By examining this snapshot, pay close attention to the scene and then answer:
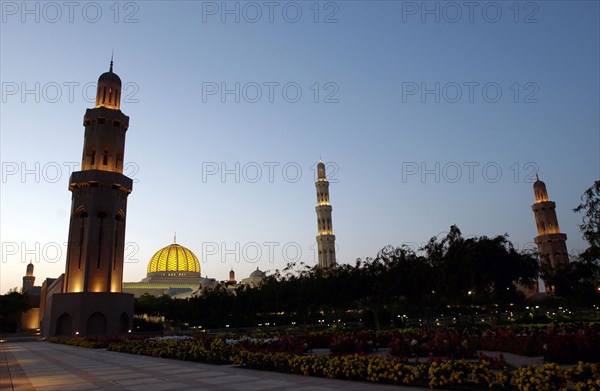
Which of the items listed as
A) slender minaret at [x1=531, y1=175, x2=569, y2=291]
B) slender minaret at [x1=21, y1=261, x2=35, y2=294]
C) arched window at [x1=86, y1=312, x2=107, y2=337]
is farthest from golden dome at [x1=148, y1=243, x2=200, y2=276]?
slender minaret at [x1=531, y1=175, x2=569, y2=291]

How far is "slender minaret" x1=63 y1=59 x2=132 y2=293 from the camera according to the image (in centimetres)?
4966

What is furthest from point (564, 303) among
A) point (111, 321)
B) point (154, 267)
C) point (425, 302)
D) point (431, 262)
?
point (154, 267)

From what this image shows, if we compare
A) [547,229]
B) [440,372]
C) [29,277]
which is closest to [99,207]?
[440,372]

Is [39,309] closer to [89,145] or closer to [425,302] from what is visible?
[89,145]

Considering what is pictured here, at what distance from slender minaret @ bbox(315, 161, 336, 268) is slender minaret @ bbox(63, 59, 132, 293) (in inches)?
1523

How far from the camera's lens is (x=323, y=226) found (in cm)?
8538

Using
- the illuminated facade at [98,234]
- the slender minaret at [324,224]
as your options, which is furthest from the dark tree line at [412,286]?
the slender minaret at [324,224]

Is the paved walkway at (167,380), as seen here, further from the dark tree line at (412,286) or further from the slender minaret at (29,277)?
the slender minaret at (29,277)

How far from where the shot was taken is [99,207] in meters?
51.1

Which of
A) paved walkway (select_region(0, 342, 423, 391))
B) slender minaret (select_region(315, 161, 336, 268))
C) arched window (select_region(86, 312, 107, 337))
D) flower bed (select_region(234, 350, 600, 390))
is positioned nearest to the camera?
flower bed (select_region(234, 350, 600, 390))

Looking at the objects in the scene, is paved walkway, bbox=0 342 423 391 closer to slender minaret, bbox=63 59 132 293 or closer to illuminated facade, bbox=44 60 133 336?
illuminated facade, bbox=44 60 133 336

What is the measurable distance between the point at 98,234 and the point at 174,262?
61.1 meters

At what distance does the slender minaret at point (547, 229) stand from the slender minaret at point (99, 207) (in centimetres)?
7108

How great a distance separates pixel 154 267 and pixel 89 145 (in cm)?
6141
